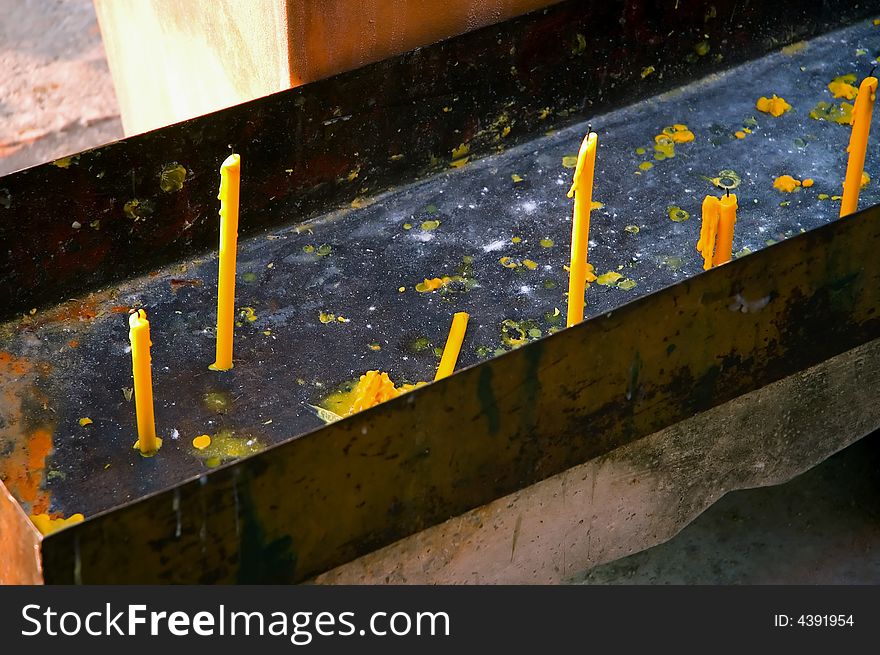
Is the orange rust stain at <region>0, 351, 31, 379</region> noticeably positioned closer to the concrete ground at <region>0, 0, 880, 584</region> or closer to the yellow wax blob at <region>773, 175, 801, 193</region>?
the concrete ground at <region>0, 0, 880, 584</region>

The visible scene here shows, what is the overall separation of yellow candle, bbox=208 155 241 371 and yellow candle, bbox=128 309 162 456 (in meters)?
0.11

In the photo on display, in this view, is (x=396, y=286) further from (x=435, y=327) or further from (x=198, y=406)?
(x=198, y=406)

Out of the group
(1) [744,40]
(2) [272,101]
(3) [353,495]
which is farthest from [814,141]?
(3) [353,495]

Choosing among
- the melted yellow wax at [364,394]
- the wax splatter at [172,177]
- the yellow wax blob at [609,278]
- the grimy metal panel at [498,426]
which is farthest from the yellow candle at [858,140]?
the wax splatter at [172,177]

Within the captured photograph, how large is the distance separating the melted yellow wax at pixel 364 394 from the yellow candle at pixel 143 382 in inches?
8.3

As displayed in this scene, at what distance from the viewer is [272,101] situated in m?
1.83

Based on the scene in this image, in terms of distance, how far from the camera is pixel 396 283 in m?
1.87

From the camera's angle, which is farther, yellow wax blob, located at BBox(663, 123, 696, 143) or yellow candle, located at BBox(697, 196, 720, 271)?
yellow wax blob, located at BBox(663, 123, 696, 143)

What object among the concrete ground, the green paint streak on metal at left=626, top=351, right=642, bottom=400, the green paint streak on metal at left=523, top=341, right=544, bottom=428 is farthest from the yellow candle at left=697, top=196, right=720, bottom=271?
the concrete ground

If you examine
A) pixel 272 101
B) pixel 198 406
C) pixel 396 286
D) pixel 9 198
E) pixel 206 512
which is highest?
pixel 272 101

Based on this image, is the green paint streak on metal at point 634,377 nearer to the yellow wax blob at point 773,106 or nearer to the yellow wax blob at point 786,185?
the yellow wax blob at point 786,185

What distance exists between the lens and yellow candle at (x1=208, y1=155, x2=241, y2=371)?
152 centimetres

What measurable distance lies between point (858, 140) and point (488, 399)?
61 centimetres

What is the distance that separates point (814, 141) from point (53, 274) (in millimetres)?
1130
